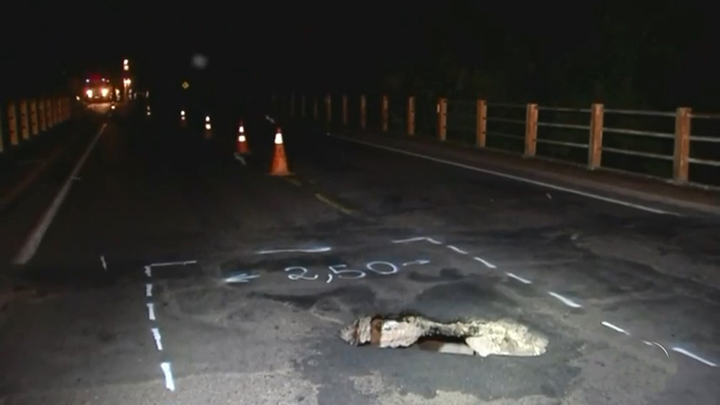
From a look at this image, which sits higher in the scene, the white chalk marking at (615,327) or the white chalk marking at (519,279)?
the white chalk marking at (615,327)

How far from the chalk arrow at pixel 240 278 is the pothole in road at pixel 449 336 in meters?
1.84

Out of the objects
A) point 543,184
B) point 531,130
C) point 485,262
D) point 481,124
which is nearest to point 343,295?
point 485,262

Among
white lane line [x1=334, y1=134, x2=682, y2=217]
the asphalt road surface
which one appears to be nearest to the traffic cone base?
the asphalt road surface

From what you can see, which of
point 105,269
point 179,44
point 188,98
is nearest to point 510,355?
point 105,269

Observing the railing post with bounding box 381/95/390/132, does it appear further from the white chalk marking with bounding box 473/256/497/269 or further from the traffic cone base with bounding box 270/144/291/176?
the white chalk marking with bounding box 473/256/497/269

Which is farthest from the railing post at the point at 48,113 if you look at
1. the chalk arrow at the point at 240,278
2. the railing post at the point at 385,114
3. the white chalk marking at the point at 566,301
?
the white chalk marking at the point at 566,301

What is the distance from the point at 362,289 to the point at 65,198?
8813mm

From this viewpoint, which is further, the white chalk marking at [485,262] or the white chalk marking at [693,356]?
the white chalk marking at [485,262]

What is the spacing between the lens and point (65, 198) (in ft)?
51.3

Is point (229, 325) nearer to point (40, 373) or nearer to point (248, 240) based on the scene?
point (40, 373)

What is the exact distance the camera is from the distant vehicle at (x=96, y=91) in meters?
95.8

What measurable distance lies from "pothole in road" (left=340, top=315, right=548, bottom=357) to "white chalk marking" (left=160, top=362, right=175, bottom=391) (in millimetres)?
1352

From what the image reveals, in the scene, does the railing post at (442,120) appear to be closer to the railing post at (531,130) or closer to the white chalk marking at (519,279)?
the railing post at (531,130)

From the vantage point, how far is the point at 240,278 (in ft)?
29.4
